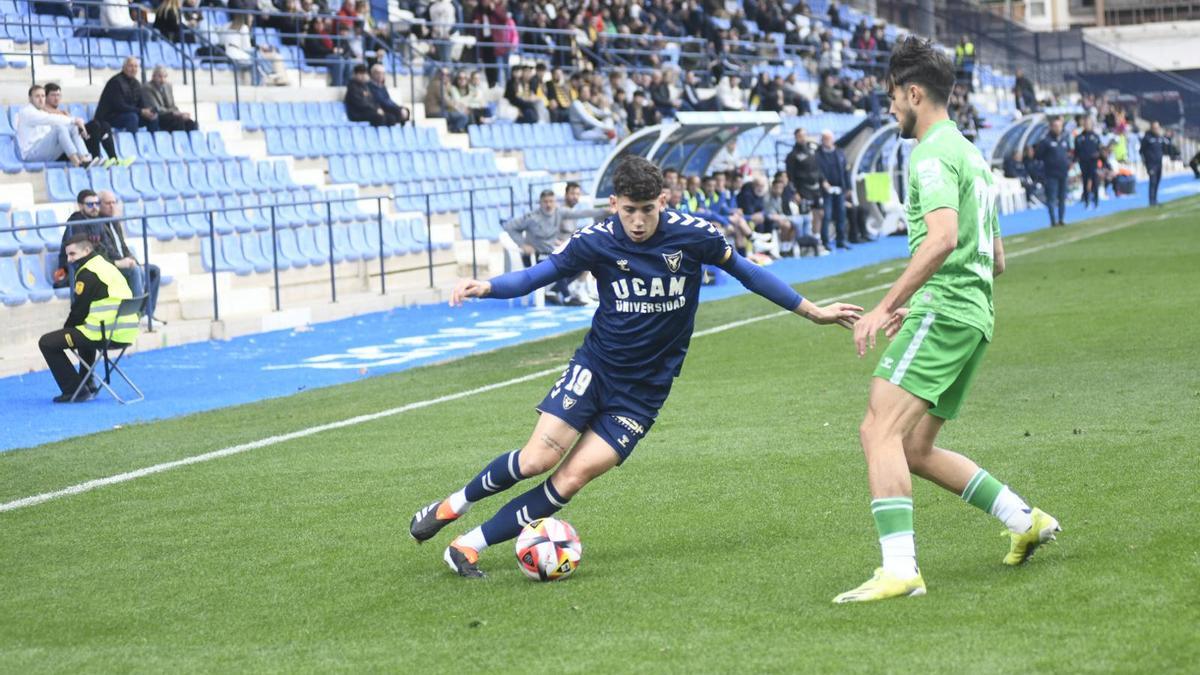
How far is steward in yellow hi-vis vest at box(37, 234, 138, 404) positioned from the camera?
1437cm

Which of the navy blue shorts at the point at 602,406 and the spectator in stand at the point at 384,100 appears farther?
the spectator in stand at the point at 384,100

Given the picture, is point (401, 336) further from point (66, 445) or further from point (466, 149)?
point (466, 149)

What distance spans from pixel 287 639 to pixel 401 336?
13292mm

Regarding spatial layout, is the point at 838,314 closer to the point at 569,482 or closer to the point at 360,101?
the point at 569,482

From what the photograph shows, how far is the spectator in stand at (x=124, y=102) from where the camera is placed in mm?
20938

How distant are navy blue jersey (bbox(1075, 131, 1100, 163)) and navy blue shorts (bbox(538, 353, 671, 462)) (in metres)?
33.9

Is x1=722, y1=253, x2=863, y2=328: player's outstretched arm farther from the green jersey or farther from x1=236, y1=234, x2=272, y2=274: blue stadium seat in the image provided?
x1=236, y1=234, x2=272, y2=274: blue stadium seat

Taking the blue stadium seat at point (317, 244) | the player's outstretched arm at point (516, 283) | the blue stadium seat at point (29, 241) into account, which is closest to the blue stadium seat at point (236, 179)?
the blue stadium seat at point (317, 244)

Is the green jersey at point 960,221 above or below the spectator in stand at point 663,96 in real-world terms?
below

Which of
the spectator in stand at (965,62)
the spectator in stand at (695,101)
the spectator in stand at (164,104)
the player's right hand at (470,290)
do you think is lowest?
the player's right hand at (470,290)

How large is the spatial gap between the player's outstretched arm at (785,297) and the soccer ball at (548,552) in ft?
4.12

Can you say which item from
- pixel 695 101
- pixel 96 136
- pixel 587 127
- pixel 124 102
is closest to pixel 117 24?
pixel 124 102

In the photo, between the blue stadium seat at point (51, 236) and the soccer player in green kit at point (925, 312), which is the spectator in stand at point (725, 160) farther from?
the soccer player in green kit at point (925, 312)

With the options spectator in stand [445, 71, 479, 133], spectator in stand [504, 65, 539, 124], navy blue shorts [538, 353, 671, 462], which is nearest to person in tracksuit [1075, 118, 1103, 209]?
spectator in stand [504, 65, 539, 124]
